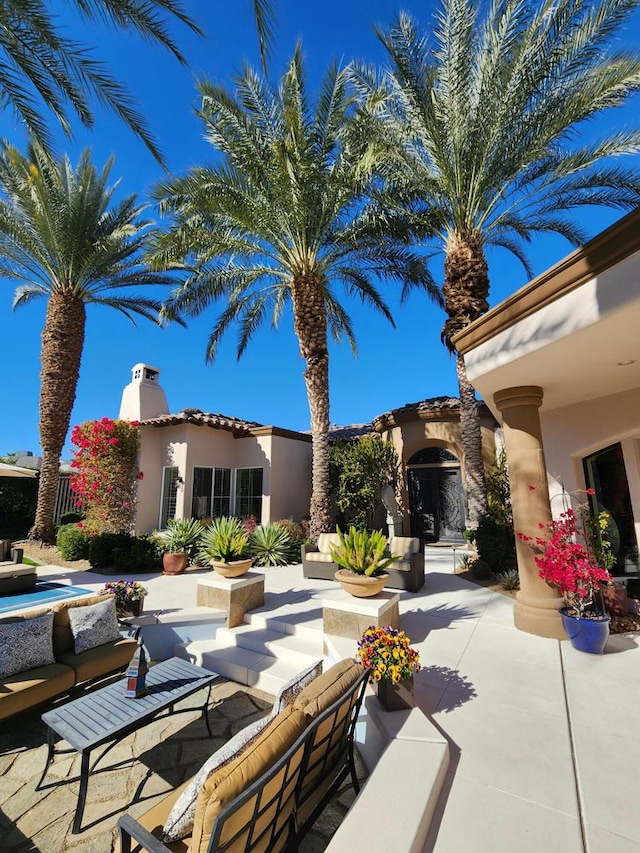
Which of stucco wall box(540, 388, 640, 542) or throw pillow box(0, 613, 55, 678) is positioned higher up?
stucco wall box(540, 388, 640, 542)

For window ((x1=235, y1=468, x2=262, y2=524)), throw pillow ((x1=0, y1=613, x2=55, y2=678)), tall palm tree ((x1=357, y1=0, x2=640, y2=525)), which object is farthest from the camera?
window ((x1=235, y1=468, x2=262, y2=524))

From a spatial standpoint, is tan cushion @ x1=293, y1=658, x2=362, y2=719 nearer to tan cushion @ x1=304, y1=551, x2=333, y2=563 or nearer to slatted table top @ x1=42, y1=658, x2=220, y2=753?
slatted table top @ x1=42, y1=658, x2=220, y2=753

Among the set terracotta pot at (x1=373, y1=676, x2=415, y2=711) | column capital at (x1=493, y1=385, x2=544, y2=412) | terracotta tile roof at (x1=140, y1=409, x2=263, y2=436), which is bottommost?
terracotta pot at (x1=373, y1=676, x2=415, y2=711)

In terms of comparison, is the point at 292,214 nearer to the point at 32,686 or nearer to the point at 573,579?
the point at 573,579

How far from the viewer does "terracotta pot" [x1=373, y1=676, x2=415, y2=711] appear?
3766 millimetres

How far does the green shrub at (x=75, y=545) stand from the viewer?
12414 mm

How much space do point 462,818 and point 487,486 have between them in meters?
10.2

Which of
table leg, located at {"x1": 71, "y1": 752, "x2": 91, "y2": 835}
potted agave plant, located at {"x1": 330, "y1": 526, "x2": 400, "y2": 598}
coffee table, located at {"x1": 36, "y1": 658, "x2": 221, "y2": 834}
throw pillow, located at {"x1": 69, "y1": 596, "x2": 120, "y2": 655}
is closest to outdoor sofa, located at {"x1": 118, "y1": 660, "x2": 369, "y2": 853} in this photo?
table leg, located at {"x1": 71, "y1": 752, "x2": 91, "y2": 835}

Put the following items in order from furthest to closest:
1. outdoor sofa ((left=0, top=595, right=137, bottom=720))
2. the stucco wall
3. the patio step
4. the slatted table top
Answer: the stucco wall, the patio step, outdoor sofa ((left=0, top=595, right=137, bottom=720)), the slatted table top

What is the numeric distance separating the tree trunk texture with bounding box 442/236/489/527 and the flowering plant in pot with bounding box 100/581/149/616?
28.1ft

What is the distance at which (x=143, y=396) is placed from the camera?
1875cm

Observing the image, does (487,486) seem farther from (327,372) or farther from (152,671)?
(152,671)

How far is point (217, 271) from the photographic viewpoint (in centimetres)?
1313

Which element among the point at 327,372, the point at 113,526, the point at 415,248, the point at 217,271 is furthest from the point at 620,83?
the point at 113,526
